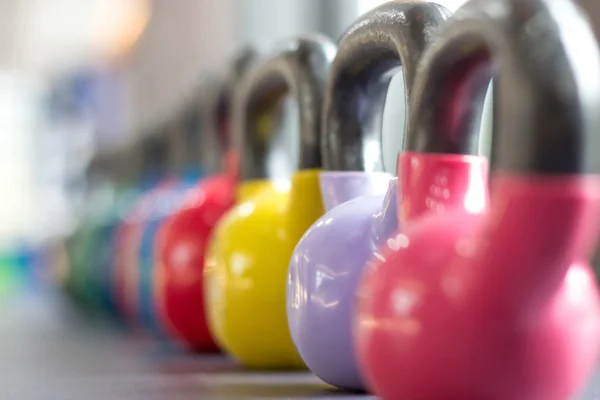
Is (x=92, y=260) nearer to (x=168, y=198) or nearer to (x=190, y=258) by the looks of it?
(x=168, y=198)

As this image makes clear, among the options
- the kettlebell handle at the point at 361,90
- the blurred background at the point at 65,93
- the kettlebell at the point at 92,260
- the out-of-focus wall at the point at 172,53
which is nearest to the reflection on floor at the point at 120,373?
the kettlebell handle at the point at 361,90

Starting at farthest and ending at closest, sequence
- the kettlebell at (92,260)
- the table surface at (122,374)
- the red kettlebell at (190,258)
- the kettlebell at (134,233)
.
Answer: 1. the kettlebell at (92,260)
2. the kettlebell at (134,233)
3. the red kettlebell at (190,258)
4. the table surface at (122,374)

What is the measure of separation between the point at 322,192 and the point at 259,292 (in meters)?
0.13

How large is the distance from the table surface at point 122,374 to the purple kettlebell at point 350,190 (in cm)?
4

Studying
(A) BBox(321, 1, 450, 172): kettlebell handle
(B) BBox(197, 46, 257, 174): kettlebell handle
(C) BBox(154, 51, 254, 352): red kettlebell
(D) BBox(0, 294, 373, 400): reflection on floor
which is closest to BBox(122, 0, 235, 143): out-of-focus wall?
(B) BBox(197, 46, 257, 174): kettlebell handle

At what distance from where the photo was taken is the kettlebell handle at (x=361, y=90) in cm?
65

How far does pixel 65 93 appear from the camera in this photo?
183 inches

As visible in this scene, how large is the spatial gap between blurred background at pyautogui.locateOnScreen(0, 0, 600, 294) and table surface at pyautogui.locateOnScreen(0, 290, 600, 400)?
1.55 meters

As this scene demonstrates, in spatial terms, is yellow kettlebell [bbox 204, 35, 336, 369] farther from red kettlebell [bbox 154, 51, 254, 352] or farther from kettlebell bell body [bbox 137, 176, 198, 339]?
kettlebell bell body [bbox 137, 176, 198, 339]

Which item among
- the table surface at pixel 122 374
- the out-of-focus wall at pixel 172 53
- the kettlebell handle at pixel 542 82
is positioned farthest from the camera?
the out-of-focus wall at pixel 172 53

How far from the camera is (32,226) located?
4.79m

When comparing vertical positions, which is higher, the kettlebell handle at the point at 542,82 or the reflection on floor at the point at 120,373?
the kettlebell handle at the point at 542,82

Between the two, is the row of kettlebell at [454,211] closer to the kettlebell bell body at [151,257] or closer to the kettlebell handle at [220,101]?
the kettlebell handle at [220,101]

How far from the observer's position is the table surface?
725 mm
